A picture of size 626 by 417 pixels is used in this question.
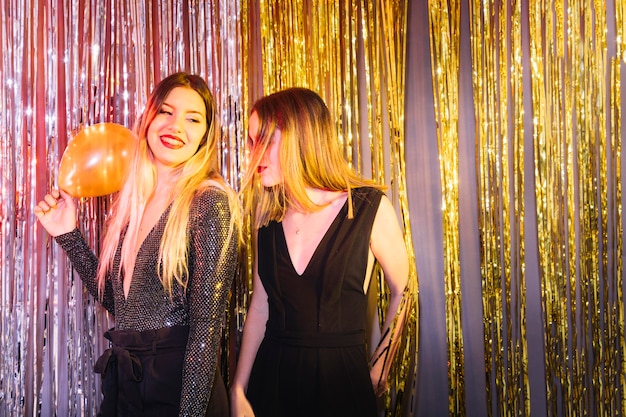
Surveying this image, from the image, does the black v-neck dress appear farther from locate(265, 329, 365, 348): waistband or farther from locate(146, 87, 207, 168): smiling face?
locate(146, 87, 207, 168): smiling face

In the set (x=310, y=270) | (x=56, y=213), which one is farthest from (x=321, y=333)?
(x=56, y=213)

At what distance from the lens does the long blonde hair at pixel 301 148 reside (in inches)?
67.9

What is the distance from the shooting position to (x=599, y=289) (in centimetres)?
202

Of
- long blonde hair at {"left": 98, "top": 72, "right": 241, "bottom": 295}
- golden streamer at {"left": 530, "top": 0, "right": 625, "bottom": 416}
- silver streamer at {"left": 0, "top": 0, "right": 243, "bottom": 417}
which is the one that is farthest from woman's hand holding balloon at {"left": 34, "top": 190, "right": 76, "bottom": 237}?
golden streamer at {"left": 530, "top": 0, "right": 625, "bottom": 416}

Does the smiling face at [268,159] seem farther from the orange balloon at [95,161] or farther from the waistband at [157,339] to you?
the waistband at [157,339]

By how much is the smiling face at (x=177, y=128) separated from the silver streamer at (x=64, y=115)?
23.5 inches

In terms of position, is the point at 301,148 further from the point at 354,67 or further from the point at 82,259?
the point at 82,259

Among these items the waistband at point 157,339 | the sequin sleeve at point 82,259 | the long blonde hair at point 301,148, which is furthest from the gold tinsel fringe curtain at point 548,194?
the sequin sleeve at point 82,259

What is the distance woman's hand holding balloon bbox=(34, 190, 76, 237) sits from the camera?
1874mm

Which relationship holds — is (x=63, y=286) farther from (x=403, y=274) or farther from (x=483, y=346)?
(x=483, y=346)

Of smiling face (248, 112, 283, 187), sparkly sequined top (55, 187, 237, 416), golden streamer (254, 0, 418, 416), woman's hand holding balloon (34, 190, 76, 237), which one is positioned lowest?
sparkly sequined top (55, 187, 237, 416)

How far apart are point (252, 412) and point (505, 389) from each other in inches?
36.0

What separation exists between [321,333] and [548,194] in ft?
3.23

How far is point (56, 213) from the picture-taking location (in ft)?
6.23
